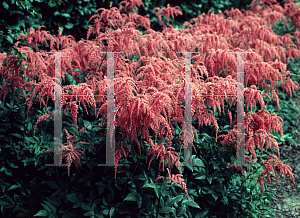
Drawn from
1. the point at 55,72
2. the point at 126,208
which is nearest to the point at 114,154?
the point at 126,208

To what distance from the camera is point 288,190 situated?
3734 mm

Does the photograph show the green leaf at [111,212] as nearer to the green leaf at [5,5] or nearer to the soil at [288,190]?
the soil at [288,190]

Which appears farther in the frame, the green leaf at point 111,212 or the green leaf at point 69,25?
the green leaf at point 69,25

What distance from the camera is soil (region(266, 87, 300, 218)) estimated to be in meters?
3.43

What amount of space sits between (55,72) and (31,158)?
1.03m

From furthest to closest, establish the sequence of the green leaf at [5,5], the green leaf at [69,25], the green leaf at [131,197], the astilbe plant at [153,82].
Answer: the green leaf at [69,25] → the green leaf at [5,5] → the green leaf at [131,197] → the astilbe plant at [153,82]

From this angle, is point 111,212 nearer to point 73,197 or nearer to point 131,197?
point 131,197

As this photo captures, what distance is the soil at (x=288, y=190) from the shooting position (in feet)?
11.2

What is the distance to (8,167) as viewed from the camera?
10.1 feet

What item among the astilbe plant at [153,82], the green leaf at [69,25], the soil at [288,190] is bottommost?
the soil at [288,190]

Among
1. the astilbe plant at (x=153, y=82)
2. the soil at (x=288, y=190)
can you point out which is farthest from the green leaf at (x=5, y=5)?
the soil at (x=288, y=190)

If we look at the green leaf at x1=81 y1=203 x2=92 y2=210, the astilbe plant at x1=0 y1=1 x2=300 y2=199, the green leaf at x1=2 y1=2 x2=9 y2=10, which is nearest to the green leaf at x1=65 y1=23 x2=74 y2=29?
the green leaf at x1=2 y1=2 x2=9 y2=10

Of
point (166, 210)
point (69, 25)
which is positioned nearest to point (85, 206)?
point (166, 210)

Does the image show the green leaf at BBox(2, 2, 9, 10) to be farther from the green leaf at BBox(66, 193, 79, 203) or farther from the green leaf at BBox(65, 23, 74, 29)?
the green leaf at BBox(66, 193, 79, 203)
